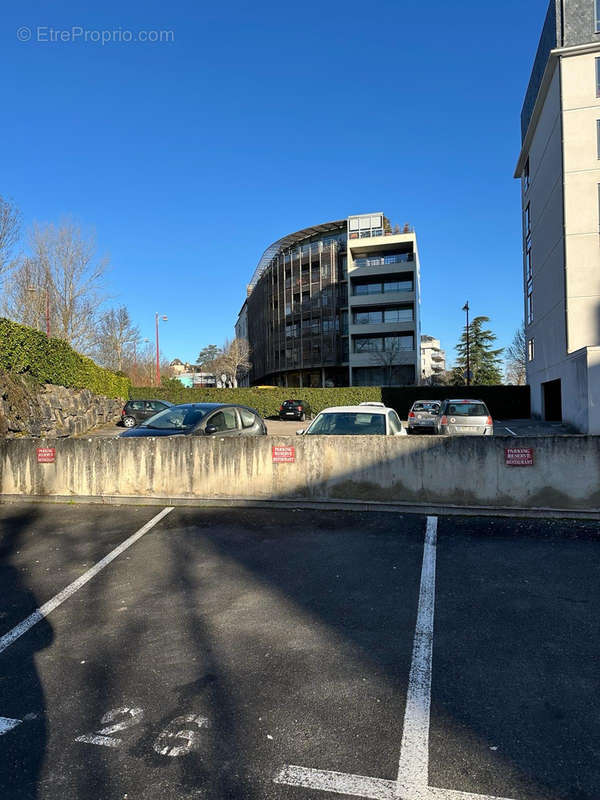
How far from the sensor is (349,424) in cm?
874

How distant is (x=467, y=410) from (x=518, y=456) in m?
8.97

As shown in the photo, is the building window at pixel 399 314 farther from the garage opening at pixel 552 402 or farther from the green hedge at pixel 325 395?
the garage opening at pixel 552 402

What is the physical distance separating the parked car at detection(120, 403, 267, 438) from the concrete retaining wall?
125cm

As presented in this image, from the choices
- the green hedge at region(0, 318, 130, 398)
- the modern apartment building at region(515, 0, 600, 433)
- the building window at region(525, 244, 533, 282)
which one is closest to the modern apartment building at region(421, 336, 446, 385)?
the building window at region(525, 244, 533, 282)

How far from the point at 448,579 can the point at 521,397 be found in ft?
110

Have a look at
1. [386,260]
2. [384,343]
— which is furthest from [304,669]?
[386,260]

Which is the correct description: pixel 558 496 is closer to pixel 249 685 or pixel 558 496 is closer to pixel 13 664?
pixel 249 685

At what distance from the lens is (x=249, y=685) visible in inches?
120

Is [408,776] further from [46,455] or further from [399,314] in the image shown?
[399,314]

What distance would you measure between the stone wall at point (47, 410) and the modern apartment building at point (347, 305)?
30.9 meters

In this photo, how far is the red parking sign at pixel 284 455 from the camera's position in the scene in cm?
753

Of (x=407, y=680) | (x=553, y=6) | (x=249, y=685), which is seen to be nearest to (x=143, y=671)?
(x=249, y=685)

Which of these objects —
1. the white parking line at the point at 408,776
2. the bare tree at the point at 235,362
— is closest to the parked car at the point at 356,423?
the white parking line at the point at 408,776

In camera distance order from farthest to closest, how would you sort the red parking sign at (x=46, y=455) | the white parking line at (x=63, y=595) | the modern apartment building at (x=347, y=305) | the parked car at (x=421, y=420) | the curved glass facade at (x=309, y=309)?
1. the curved glass facade at (x=309, y=309)
2. the modern apartment building at (x=347, y=305)
3. the parked car at (x=421, y=420)
4. the red parking sign at (x=46, y=455)
5. the white parking line at (x=63, y=595)
